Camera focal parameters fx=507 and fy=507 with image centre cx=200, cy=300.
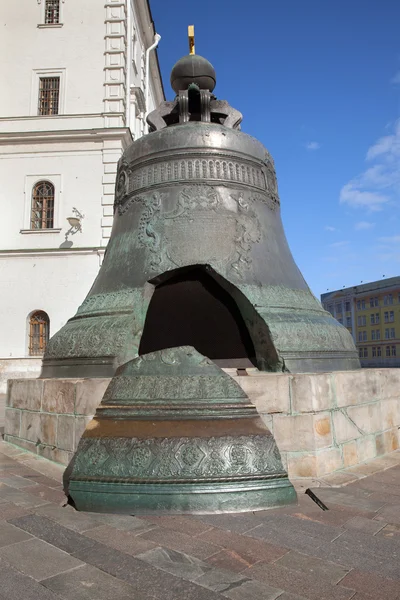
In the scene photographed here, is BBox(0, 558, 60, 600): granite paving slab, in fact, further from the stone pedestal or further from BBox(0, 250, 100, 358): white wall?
BBox(0, 250, 100, 358): white wall

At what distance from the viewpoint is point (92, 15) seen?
1812 centimetres

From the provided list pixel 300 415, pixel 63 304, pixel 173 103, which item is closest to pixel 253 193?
pixel 173 103

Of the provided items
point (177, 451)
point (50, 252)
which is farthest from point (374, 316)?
point (177, 451)

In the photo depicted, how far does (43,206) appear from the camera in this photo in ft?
55.7

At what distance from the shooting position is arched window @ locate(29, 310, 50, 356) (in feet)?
51.9

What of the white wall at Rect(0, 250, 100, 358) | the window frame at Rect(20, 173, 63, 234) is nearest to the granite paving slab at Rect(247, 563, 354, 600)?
the white wall at Rect(0, 250, 100, 358)

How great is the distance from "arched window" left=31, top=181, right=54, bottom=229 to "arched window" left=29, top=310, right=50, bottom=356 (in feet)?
9.93

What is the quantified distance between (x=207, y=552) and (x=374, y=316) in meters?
54.3

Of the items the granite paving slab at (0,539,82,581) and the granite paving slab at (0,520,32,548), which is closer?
the granite paving slab at (0,539,82,581)

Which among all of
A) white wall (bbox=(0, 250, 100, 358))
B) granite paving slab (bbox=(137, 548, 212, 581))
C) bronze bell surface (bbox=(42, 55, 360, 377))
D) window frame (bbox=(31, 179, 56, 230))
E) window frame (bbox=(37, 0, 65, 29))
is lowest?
granite paving slab (bbox=(137, 548, 212, 581))

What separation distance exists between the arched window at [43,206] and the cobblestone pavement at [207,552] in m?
15.3

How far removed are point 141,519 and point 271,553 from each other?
2.14 feet

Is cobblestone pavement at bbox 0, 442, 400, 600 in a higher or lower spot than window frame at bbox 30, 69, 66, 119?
lower

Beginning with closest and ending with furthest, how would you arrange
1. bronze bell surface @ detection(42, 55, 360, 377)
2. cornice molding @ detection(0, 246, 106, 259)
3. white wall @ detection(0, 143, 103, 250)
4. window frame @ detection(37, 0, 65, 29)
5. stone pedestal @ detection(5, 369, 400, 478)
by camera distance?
1. stone pedestal @ detection(5, 369, 400, 478)
2. bronze bell surface @ detection(42, 55, 360, 377)
3. cornice molding @ detection(0, 246, 106, 259)
4. white wall @ detection(0, 143, 103, 250)
5. window frame @ detection(37, 0, 65, 29)
